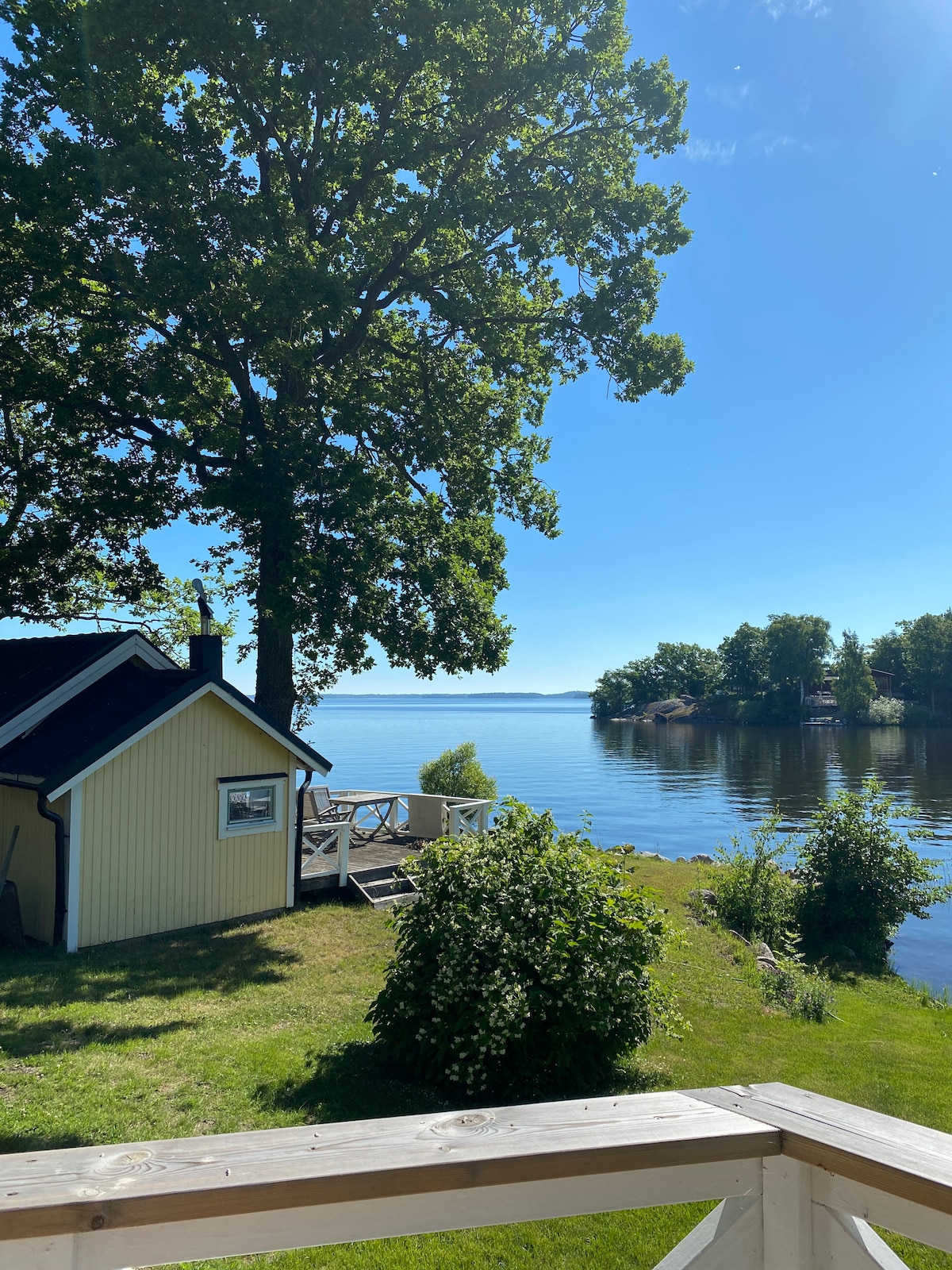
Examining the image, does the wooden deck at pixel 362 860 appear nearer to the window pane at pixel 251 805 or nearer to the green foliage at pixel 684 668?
the window pane at pixel 251 805

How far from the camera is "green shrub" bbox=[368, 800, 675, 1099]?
272 inches

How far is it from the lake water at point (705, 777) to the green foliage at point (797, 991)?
376 centimetres

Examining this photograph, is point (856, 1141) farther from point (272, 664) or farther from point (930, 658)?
point (930, 658)

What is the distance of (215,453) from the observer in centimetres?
1705

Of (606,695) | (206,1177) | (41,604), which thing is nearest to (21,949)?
(41,604)

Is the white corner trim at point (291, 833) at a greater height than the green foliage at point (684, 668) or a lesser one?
lesser

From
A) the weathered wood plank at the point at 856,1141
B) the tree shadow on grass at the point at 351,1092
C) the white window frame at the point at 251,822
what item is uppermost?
the weathered wood plank at the point at 856,1141

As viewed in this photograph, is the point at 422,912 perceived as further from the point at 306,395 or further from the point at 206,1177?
the point at 306,395

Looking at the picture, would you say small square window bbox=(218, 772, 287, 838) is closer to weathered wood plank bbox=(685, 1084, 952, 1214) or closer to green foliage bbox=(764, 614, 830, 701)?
weathered wood plank bbox=(685, 1084, 952, 1214)

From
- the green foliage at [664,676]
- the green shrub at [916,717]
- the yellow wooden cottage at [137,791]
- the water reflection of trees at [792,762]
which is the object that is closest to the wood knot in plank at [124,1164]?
the yellow wooden cottage at [137,791]

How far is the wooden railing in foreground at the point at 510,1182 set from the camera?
1384 mm

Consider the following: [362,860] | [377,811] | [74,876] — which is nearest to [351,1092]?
[74,876]

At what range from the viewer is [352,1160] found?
4.85ft

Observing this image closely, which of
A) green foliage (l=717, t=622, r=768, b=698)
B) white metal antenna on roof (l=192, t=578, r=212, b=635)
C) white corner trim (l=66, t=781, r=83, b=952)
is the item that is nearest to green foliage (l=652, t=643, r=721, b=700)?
green foliage (l=717, t=622, r=768, b=698)
